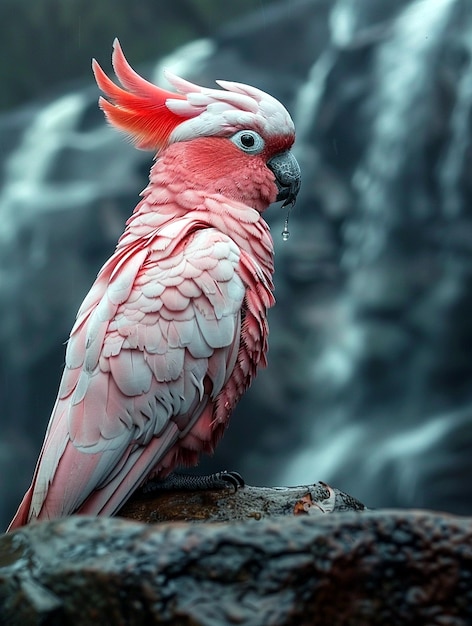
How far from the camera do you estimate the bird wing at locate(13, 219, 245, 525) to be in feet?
7.27

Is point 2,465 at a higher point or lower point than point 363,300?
lower

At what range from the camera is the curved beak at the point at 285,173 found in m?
2.65

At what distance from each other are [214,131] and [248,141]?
12 cm

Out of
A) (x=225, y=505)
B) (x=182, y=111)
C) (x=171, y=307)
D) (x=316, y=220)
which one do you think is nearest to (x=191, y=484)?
(x=225, y=505)

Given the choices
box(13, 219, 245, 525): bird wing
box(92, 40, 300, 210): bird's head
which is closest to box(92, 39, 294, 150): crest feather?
box(92, 40, 300, 210): bird's head

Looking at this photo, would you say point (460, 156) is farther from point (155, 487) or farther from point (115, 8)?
point (155, 487)

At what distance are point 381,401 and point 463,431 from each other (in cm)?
56

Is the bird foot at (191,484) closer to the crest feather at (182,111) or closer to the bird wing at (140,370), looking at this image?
the bird wing at (140,370)

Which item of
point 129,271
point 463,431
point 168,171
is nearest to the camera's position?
point 129,271

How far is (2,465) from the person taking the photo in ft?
17.8

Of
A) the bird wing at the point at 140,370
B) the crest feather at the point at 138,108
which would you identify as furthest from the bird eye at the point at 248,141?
the bird wing at the point at 140,370

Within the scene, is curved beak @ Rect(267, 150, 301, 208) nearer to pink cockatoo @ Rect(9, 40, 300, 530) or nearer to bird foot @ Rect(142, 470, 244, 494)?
pink cockatoo @ Rect(9, 40, 300, 530)

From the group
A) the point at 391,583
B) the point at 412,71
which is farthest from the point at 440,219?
the point at 391,583

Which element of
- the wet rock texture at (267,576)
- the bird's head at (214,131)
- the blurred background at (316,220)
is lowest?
the wet rock texture at (267,576)
